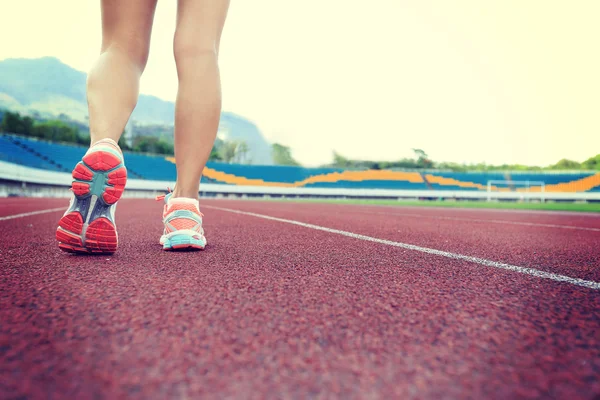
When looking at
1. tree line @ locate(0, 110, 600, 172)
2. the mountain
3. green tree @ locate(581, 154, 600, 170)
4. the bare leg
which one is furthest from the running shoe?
the mountain

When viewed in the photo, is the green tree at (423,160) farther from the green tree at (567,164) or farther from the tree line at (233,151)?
the green tree at (567,164)

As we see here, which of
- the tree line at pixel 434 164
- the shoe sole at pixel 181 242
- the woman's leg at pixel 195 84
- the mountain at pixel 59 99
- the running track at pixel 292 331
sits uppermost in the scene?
the mountain at pixel 59 99

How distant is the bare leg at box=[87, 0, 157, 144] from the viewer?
1.35 metres

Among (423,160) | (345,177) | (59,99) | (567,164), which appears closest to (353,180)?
(345,177)

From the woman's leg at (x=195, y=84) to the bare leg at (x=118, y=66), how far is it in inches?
6.0

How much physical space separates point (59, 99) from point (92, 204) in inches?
4715

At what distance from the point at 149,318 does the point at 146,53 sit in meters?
1.25

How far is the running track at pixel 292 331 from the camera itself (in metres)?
0.45

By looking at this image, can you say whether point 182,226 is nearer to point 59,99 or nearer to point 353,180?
point 353,180

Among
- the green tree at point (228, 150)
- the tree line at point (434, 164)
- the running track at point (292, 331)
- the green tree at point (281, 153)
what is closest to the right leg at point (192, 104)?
the running track at point (292, 331)

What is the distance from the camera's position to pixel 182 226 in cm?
149

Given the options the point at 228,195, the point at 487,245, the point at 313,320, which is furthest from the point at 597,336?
the point at 228,195

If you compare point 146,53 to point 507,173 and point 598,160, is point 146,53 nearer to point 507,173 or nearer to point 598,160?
point 507,173

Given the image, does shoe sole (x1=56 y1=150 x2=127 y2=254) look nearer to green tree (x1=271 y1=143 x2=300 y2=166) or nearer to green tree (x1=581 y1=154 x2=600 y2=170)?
green tree (x1=581 y1=154 x2=600 y2=170)
